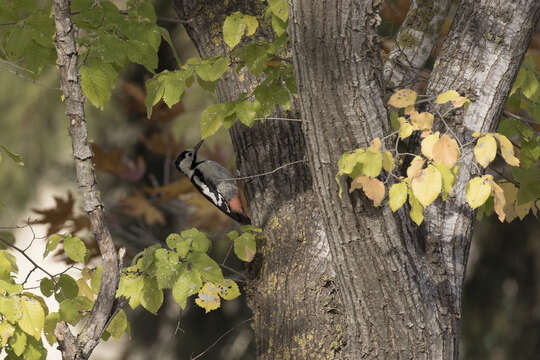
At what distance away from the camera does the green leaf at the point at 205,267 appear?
7.79 ft

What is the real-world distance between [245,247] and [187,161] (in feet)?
8.19

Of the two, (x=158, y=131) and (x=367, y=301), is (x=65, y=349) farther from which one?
(x=158, y=131)

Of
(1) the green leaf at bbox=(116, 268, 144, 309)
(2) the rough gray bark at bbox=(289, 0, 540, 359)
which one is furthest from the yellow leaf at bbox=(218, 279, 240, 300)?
(2) the rough gray bark at bbox=(289, 0, 540, 359)

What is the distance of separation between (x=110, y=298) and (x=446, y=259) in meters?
1.16

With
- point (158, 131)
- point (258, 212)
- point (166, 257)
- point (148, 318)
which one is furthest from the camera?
point (148, 318)

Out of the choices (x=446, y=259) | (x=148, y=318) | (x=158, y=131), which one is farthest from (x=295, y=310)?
(x=148, y=318)

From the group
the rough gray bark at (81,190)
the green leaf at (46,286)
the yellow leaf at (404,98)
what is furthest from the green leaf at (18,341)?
the yellow leaf at (404,98)

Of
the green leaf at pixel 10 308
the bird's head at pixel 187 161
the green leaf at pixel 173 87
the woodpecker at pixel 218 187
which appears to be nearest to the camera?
the green leaf at pixel 10 308

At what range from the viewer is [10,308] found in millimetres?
2178

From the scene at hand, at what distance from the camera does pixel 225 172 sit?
4.78m

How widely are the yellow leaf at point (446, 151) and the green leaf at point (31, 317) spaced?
1.47m

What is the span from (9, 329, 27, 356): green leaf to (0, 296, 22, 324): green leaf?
12cm

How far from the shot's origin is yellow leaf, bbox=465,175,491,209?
178 centimetres

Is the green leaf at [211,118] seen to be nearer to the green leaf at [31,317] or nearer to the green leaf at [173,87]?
the green leaf at [173,87]
